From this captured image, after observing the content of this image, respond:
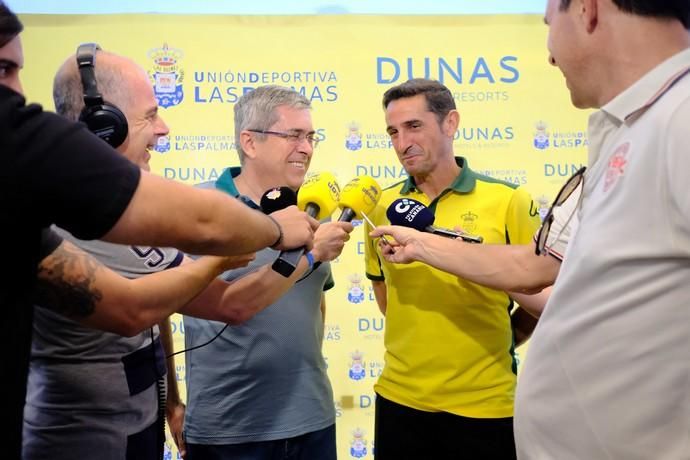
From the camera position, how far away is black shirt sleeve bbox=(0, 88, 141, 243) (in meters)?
0.85

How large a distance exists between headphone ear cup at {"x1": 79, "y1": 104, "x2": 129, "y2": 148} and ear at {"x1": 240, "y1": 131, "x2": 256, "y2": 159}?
742 mm

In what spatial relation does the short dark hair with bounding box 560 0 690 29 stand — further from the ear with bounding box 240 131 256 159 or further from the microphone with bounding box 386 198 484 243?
the ear with bounding box 240 131 256 159

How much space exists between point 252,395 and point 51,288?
91 centimetres

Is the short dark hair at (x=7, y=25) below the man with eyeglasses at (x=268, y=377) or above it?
above

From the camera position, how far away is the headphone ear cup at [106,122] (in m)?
1.43

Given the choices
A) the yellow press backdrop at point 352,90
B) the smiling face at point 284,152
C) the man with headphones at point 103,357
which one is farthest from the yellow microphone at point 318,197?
the yellow press backdrop at point 352,90

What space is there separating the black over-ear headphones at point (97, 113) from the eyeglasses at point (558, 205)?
96 centimetres

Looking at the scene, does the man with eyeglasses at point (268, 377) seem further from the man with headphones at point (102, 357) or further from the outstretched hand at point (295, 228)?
the man with headphones at point (102, 357)

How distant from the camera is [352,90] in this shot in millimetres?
3643

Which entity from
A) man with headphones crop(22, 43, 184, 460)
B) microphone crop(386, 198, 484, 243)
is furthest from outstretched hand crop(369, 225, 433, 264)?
man with headphones crop(22, 43, 184, 460)

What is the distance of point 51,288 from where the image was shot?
3.77ft

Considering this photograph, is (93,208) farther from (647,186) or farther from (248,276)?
(248,276)

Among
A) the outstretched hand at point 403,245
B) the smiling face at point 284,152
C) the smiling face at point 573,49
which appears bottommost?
the outstretched hand at point 403,245

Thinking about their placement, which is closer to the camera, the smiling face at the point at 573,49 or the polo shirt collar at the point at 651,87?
the polo shirt collar at the point at 651,87
